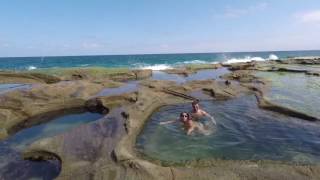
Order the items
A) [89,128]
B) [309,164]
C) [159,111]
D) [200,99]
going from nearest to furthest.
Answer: [309,164] < [89,128] < [159,111] < [200,99]

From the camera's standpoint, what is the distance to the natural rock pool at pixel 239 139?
11.2m

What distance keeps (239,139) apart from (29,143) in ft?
29.0

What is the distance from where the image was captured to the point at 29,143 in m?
13.5

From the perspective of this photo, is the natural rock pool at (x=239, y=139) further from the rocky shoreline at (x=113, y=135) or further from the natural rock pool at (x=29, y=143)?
the natural rock pool at (x=29, y=143)

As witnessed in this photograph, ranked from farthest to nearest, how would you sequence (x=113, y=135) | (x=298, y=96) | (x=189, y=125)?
(x=298, y=96) → (x=189, y=125) → (x=113, y=135)

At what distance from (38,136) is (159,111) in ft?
22.2

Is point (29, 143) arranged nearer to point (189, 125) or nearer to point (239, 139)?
point (189, 125)

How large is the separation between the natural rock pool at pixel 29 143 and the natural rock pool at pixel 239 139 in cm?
335

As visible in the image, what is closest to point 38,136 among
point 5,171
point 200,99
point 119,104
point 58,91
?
point 5,171

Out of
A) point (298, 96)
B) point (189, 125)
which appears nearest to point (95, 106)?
point (189, 125)

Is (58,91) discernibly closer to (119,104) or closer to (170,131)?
(119,104)

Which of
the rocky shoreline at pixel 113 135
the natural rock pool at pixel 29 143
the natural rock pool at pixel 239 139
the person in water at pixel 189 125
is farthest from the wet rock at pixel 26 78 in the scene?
the person in water at pixel 189 125

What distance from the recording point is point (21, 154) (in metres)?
11.8

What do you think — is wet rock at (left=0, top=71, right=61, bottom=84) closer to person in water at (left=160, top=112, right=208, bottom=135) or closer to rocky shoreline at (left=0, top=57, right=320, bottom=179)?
rocky shoreline at (left=0, top=57, right=320, bottom=179)
